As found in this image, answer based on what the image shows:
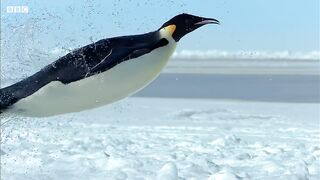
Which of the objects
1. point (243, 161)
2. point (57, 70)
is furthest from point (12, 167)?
point (243, 161)

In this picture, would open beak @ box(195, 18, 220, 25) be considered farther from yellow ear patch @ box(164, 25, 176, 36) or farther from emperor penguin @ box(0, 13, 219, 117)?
yellow ear patch @ box(164, 25, 176, 36)

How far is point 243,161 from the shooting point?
16.4 feet

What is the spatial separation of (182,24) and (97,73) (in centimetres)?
61

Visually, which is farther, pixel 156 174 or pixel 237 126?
pixel 237 126

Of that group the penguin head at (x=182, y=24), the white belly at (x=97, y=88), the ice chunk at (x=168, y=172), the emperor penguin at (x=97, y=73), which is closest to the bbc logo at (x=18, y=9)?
the emperor penguin at (x=97, y=73)

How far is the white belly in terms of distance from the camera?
3.56m

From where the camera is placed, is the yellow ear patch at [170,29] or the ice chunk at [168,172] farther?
the ice chunk at [168,172]

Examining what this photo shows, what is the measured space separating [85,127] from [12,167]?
2.22m

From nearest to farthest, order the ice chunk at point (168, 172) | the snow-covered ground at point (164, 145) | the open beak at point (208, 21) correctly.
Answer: the open beak at point (208, 21)
the ice chunk at point (168, 172)
the snow-covered ground at point (164, 145)

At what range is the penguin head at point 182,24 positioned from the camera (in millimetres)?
3586

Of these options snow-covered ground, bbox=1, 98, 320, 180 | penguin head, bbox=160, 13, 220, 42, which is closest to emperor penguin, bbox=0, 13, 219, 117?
penguin head, bbox=160, 13, 220, 42

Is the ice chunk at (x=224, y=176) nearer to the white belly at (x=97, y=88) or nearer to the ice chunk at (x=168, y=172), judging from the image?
the ice chunk at (x=168, y=172)

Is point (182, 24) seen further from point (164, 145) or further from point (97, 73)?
point (164, 145)

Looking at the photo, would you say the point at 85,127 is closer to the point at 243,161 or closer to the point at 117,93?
the point at 243,161
